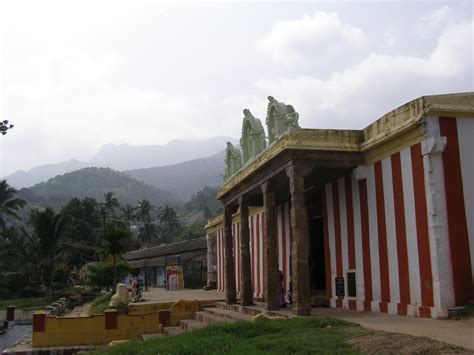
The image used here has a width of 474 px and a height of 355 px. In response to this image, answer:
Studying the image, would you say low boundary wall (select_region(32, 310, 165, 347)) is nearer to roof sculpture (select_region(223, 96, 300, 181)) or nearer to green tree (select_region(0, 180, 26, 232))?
roof sculpture (select_region(223, 96, 300, 181))

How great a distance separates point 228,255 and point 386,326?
30.4ft

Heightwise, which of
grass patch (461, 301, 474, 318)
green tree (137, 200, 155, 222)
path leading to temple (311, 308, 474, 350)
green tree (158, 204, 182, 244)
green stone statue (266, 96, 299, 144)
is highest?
green tree (137, 200, 155, 222)

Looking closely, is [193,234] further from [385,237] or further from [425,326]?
[425,326]

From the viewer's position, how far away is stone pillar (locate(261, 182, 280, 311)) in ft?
44.7

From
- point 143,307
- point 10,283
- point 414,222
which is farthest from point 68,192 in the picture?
point 414,222

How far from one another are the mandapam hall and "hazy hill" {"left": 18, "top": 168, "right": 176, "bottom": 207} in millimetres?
128066

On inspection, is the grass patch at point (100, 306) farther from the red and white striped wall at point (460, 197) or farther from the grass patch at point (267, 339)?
the red and white striped wall at point (460, 197)

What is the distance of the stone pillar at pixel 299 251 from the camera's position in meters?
12.0

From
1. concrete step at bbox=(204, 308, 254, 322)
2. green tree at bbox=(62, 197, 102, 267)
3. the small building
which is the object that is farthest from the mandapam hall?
green tree at bbox=(62, 197, 102, 267)

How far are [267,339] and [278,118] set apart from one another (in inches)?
292

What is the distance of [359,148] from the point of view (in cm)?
1335

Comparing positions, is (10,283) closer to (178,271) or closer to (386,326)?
(178,271)

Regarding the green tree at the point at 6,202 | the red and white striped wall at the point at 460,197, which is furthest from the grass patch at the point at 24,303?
the red and white striped wall at the point at 460,197

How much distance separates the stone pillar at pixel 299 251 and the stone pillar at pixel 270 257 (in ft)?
4.98
